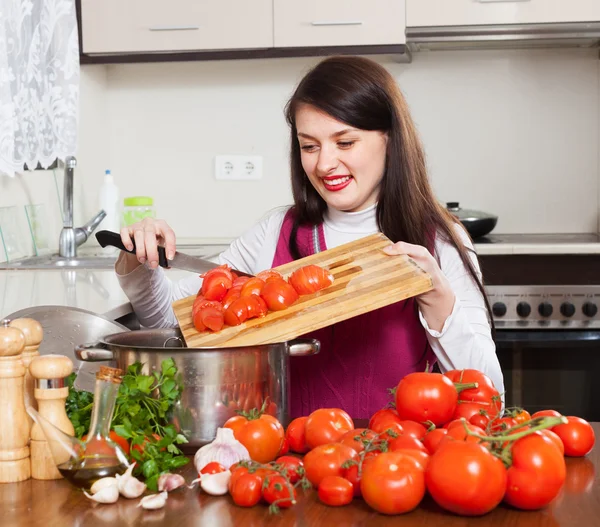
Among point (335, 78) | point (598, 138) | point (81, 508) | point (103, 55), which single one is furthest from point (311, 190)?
point (598, 138)

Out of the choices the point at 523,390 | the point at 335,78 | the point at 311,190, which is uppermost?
the point at 335,78

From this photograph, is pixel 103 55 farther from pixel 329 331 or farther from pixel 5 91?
pixel 329 331

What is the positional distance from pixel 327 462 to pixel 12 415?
1.13 feet

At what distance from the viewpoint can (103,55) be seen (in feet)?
9.85

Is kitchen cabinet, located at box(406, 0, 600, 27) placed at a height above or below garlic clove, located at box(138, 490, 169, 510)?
above

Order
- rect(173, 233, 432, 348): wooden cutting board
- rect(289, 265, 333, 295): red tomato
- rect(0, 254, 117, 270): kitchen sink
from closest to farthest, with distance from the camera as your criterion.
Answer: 1. rect(173, 233, 432, 348): wooden cutting board
2. rect(289, 265, 333, 295): red tomato
3. rect(0, 254, 117, 270): kitchen sink

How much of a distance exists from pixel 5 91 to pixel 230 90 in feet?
4.06

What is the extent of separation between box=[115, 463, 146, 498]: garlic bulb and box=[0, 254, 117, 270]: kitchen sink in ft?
5.18

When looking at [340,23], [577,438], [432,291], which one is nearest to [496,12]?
[340,23]

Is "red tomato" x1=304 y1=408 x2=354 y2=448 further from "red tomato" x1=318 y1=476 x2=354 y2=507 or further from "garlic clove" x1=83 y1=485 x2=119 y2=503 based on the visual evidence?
"garlic clove" x1=83 y1=485 x2=119 y2=503

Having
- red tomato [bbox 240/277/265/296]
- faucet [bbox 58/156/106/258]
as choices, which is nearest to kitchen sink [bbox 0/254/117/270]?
faucet [bbox 58/156/106/258]

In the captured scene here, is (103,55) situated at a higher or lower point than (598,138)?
higher

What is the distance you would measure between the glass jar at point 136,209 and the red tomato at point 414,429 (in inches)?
87.8

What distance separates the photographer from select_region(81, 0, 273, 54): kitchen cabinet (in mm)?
2908
